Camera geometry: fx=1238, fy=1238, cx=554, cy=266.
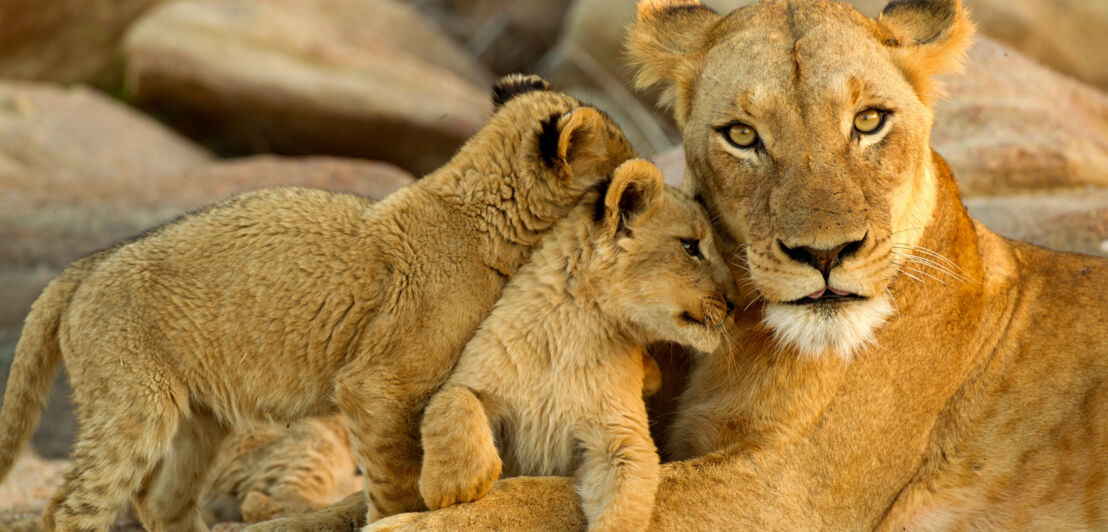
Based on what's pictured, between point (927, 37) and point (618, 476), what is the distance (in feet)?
6.54

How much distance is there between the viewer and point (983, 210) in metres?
6.98

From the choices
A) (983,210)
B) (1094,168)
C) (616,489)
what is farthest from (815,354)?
(1094,168)

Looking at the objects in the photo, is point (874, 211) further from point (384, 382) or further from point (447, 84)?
point (447, 84)

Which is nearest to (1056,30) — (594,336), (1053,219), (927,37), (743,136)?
(1053,219)

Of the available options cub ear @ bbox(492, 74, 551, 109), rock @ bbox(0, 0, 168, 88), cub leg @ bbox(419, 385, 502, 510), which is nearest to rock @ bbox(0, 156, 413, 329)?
cub ear @ bbox(492, 74, 551, 109)

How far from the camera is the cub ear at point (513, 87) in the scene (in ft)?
15.3

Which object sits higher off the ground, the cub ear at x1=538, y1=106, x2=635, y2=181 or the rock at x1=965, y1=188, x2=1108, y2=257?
the cub ear at x1=538, y1=106, x2=635, y2=181

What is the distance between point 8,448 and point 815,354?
288cm

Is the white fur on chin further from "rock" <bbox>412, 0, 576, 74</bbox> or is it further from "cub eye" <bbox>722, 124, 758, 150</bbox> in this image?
"rock" <bbox>412, 0, 576, 74</bbox>

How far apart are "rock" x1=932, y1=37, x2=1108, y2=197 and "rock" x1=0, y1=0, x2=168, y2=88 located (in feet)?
28.5

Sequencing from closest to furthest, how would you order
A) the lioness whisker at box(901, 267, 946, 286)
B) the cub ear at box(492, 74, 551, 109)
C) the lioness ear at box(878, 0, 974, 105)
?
the lioness whisker at box(901, 267, 946, 286) < the lioness ear at box(878, 0, 974, 105) < the cub ear at box(492, 74, 551, 109)

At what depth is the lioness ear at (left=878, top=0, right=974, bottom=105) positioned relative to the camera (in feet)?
14.0

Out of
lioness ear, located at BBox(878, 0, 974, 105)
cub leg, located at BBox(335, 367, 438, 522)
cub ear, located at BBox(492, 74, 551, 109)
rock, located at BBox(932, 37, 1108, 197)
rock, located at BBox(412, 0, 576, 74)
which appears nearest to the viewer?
cub leg, located at BBox(335, 367, 438, 522)

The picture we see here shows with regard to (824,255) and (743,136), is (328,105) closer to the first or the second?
(743,136)
